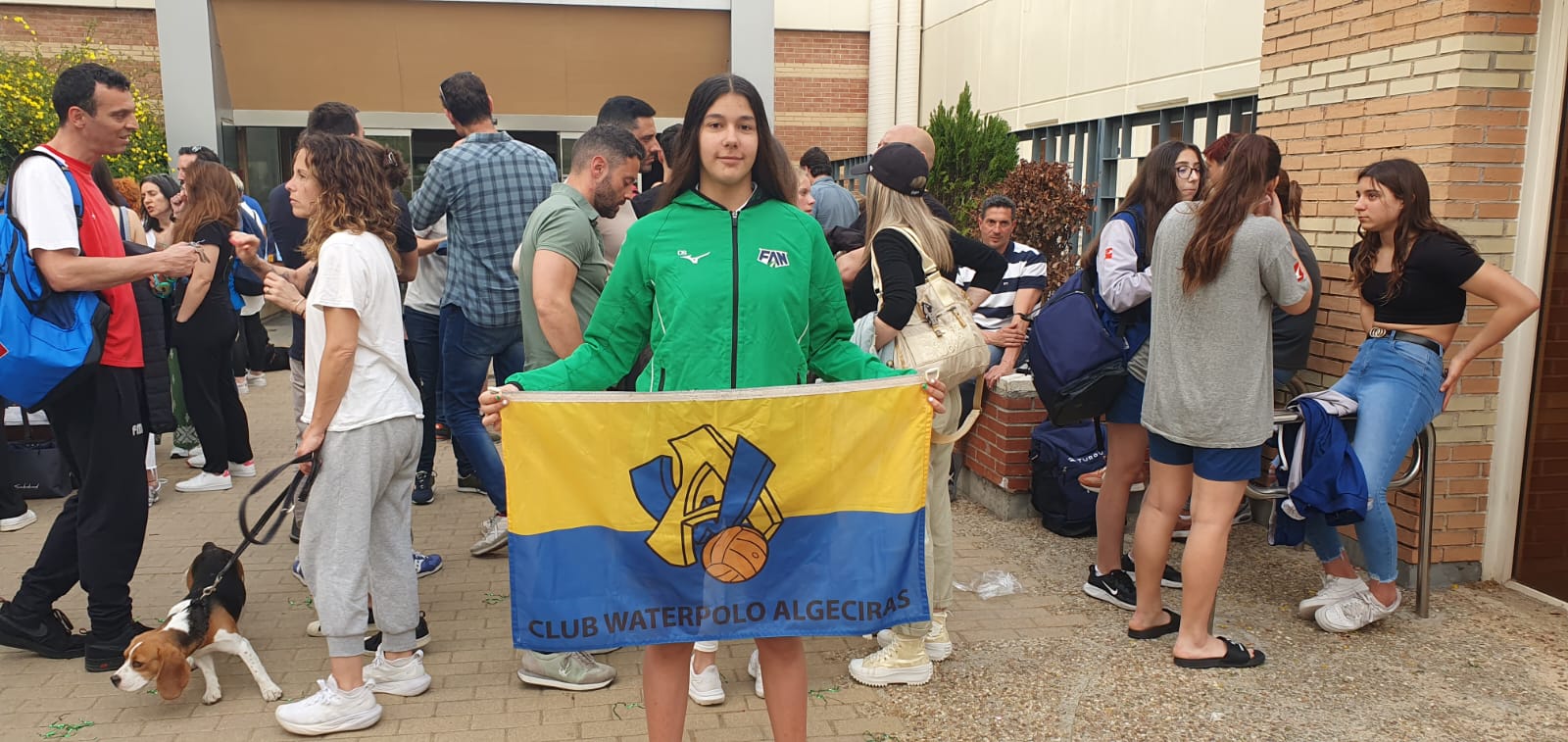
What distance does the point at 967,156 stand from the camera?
15164mm

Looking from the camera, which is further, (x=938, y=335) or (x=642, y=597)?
(x=938, y=335)

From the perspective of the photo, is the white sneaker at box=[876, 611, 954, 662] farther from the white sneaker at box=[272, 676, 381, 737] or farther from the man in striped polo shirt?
the man in striped polo shirt

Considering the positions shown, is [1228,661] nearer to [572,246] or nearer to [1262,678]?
[1262,678]

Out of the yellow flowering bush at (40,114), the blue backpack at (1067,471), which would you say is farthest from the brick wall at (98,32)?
the blue backpack at (1067,471)

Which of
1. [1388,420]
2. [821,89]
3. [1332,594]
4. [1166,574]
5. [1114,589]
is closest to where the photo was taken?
[1388,420]

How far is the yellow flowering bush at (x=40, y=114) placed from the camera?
1446 cm

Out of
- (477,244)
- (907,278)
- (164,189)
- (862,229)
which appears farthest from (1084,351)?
(164,189)

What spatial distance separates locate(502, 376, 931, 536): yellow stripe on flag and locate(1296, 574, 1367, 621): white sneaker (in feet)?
9.52

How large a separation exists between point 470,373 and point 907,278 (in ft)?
8.76

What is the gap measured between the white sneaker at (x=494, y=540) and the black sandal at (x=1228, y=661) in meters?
3.43

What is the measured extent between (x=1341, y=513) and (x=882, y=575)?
94.8 inches

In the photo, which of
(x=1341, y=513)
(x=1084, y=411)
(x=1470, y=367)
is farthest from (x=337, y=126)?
(x=1470, y=367)

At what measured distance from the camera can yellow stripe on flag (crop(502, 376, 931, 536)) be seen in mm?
3041

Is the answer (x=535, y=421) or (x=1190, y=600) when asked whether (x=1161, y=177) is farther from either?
(x=535, y=421)
